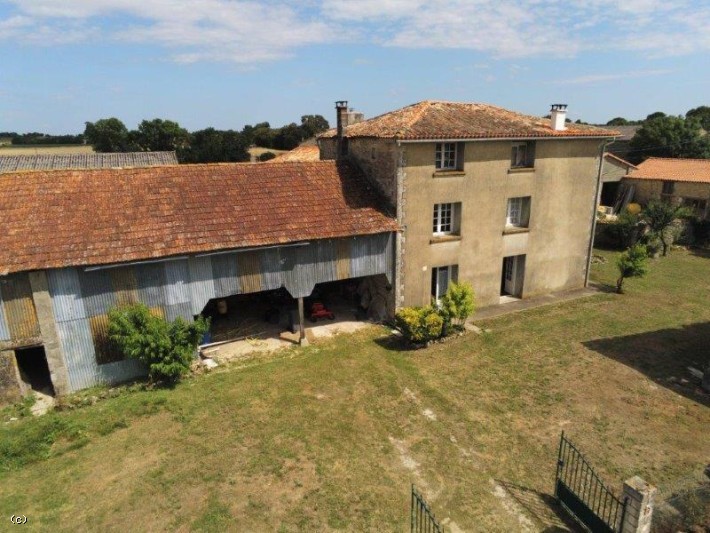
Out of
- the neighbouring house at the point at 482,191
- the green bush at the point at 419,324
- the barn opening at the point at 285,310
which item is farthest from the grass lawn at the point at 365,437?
the neighbouring house at the point at 482,191

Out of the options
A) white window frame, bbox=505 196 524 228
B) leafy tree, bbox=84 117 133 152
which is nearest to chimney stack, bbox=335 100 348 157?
white window frame, bbox=505 196 524 228

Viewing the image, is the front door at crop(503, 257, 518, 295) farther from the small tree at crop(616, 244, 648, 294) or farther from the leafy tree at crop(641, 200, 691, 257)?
the leafy tree at crop(641, 200, 691, 257)

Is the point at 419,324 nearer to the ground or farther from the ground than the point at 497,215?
nearer to the ground

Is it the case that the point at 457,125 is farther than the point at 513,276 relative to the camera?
No

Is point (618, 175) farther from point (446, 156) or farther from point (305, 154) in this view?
point (446, 156)

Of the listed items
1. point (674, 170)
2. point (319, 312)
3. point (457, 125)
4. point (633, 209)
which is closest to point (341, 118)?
point (457, 125)

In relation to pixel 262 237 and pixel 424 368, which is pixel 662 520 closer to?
pixel 424 368
